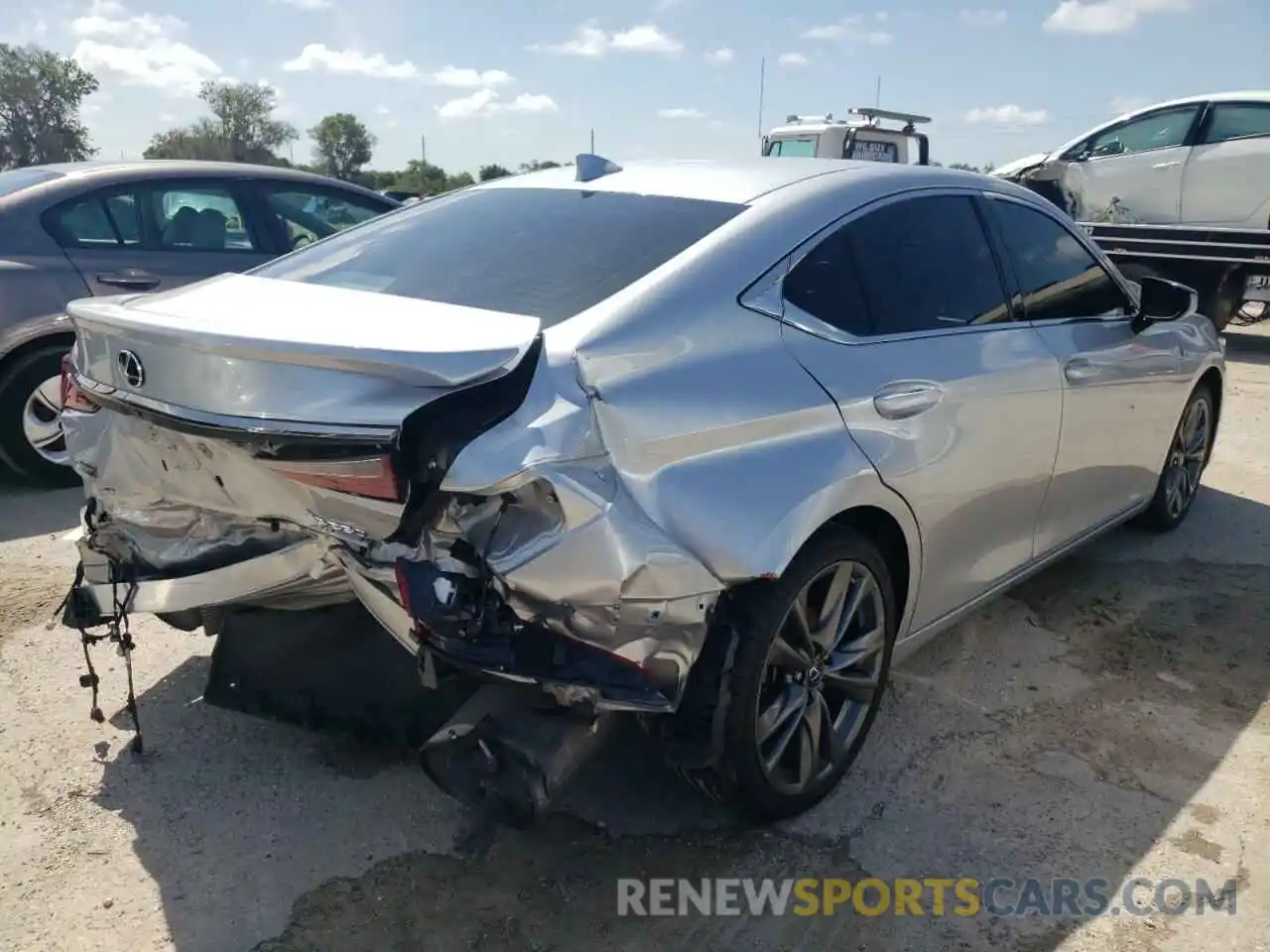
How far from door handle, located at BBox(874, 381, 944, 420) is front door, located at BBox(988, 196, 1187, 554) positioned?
33.4 inches

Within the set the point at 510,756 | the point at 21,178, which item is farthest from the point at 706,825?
the point at 21,178

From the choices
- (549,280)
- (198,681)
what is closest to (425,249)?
(549,280)

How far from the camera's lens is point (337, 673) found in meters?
2.83

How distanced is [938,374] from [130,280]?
4382 millimetres

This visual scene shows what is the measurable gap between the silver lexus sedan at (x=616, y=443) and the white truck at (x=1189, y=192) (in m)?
8.01

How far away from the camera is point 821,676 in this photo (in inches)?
112

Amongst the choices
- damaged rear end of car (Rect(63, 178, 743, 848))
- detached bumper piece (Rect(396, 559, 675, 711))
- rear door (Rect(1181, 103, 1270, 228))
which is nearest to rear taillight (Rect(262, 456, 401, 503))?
damaged rear end of car (Rect(63, 178, 743, 848))

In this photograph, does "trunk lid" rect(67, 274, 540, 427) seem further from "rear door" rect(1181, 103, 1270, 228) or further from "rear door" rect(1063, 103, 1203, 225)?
"rear door" rect(1063, 103, 1203, 225)

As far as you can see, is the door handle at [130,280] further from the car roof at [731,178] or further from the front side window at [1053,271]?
the front side window at [1053,271]

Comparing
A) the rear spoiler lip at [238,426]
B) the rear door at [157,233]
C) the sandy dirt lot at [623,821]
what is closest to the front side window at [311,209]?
the rear door at [157,233]

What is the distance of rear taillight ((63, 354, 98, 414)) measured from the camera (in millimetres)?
2822

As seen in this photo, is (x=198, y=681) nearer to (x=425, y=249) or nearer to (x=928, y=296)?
(x=425, y=249)

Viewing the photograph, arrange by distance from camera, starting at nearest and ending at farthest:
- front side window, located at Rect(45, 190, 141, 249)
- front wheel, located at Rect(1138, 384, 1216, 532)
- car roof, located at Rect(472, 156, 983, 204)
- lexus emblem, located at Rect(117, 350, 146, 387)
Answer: lexus emblem, located at Rect(117, 350, 146, 387) < car roof, located at Rect(472, 156, 983, 204) < front wheel, located at Rect(1138, 384, 1216, 532) < front side window, located at Rect(45, 190, 141, 249)

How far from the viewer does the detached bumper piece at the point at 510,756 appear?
2291 millimetres
